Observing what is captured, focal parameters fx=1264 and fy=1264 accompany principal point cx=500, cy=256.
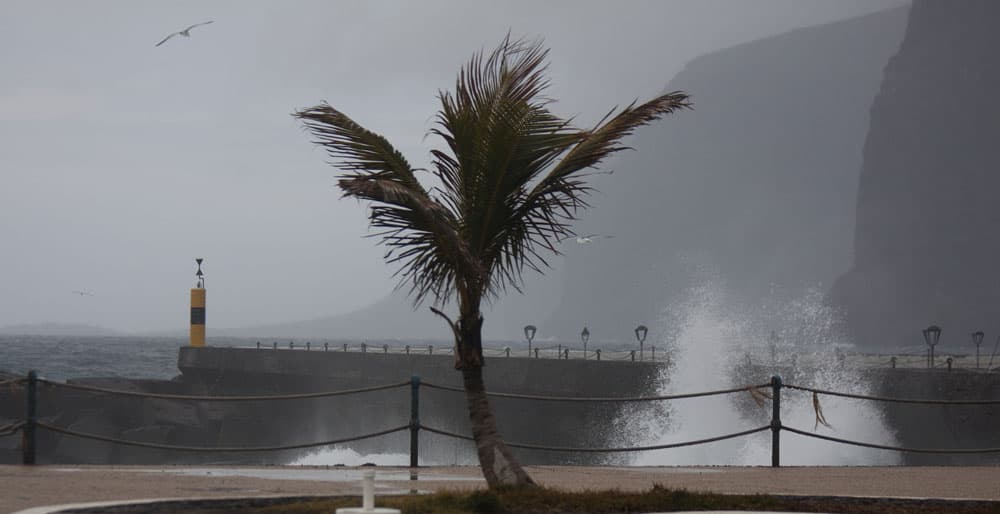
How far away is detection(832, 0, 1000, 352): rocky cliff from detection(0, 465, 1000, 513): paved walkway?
103 m

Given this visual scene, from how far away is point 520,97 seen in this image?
10.4 meters

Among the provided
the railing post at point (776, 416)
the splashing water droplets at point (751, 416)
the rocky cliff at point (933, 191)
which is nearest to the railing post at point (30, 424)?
the railing post at point (776, 416)

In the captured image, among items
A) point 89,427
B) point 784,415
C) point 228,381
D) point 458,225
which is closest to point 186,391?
point 228,381

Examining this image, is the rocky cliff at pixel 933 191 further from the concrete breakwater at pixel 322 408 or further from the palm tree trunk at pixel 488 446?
the palm tree trunk at pixel 488 446

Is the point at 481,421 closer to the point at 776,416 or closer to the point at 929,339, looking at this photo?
the point at 776,416

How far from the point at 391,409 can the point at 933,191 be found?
92.4 metres

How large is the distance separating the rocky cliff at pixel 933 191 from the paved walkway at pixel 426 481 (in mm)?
103044

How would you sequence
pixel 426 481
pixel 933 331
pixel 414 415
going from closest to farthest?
1. pixel 426 481
2. pixel 414 415
3. pixel 933 331

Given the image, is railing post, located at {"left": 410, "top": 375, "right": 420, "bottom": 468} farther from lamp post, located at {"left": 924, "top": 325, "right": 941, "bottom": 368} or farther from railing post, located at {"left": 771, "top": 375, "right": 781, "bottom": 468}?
lamp post, located at {"left": 924, "top": 325, "right": 941, "bottom": 368}

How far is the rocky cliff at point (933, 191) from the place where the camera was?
11450 cm

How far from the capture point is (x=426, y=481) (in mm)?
12039

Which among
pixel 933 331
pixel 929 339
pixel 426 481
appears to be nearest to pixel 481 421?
pixel 426 481

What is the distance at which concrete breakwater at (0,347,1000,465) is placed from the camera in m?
27.0

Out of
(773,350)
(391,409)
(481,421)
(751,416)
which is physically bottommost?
(391,409)
